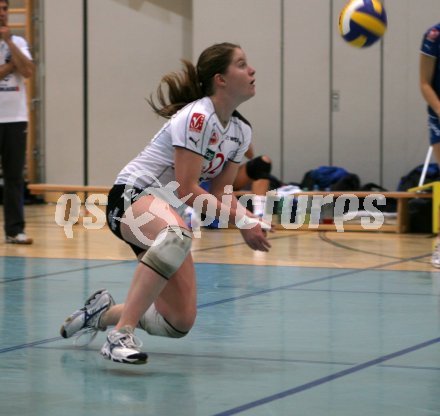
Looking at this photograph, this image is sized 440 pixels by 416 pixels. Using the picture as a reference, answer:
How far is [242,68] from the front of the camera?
419cm

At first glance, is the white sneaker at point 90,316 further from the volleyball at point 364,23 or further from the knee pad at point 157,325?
the volleyball at point 364,23

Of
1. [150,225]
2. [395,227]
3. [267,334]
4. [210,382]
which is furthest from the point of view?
[395,227]

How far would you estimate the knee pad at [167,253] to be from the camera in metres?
3.78

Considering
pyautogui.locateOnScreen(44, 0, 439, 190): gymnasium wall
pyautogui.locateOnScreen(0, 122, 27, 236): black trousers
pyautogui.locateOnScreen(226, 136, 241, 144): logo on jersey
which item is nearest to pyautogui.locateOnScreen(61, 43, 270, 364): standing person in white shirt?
pyautogui.locateOnScreen(226, 136, 241, 144): logo on jersey

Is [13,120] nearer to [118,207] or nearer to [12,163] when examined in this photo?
[12,163]

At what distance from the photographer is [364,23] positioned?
6.95 m

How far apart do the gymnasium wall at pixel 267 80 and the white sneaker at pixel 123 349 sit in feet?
27.8

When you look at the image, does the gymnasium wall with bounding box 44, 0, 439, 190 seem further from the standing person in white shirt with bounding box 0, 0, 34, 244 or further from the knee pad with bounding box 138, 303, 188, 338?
the knee pad with bounding box 138, 303, 188, 338

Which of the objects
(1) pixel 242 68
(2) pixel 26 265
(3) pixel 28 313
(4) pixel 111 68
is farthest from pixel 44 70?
(1) pixel 242 68

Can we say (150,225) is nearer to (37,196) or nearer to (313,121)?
(313,121)

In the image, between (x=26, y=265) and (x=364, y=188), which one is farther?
(x=364, y=188)

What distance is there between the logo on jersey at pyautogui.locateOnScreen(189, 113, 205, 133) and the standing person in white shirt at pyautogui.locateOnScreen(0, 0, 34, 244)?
4.60m

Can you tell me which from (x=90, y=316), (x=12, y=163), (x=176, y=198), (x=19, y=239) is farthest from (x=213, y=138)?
(x=19, y=239)

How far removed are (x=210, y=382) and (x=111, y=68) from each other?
10196 millimetres
